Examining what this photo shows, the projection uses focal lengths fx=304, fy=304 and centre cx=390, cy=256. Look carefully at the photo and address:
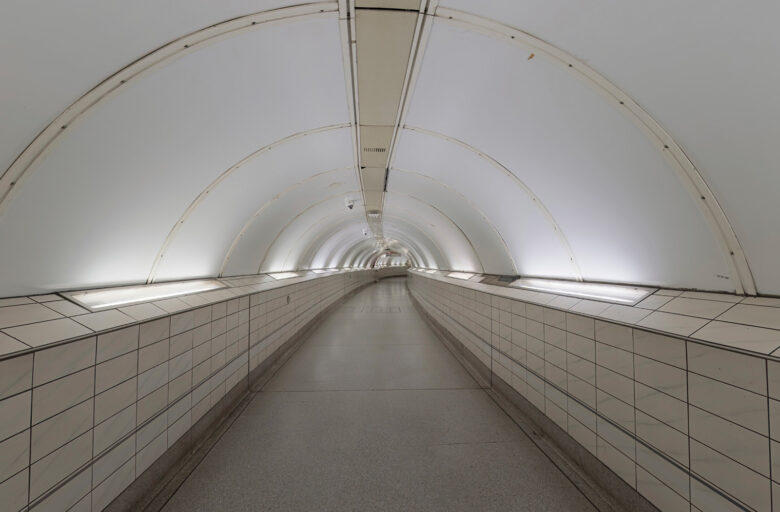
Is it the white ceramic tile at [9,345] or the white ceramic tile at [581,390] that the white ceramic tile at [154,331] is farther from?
the white ceramic tile at [581,390]

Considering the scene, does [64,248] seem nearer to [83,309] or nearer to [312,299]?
[83,309]

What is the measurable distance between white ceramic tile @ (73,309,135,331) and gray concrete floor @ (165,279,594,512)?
4.40 feet

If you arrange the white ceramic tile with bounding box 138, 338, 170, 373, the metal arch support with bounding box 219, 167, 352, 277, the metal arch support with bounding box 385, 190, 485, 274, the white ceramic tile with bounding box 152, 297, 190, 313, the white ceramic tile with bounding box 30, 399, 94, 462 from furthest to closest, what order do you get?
the metal arch support with bounding box 385, 190, 485, 274
the metal arch support with bounding box 219, 167, 352, 277
the white ceramic tile with bounding box 152, 297, 190, 313
the white ceramic tile with bounding box 138, 338, 170, 373
the white ceramic tile with bounding box 30, 399, 94, 462

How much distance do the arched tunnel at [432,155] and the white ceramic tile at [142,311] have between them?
0.02m

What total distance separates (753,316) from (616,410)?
1.01 m

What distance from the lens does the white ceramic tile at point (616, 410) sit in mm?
2072

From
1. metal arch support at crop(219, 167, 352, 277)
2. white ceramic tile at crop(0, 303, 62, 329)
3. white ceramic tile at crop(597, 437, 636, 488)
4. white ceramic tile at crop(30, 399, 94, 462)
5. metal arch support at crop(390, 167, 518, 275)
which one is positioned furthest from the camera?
metal arch support at crop(390, 167, 518, 275)

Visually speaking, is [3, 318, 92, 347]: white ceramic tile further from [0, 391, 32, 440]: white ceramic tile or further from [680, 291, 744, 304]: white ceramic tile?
[680, 291, 744, 304]: white ceramic tile

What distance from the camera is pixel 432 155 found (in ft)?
13.0

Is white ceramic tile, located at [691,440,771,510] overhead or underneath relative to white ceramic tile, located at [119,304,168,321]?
underneath

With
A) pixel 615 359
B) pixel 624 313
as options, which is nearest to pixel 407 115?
pixel 624 313

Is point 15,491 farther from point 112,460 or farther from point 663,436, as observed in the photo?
point 663,436

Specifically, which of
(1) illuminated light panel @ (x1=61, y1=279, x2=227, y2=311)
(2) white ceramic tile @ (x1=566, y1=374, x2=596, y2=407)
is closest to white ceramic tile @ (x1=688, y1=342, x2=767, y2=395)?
(2) white ceramic tile @ (x1=566, y1=374, x2=596, y2=407)

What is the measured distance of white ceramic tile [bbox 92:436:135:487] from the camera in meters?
1.86
